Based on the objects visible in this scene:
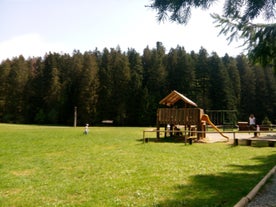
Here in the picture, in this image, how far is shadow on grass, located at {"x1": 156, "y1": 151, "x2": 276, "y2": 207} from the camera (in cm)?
643

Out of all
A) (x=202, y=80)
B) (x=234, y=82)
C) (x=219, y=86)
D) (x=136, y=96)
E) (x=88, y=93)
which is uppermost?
(x=202, y=80)

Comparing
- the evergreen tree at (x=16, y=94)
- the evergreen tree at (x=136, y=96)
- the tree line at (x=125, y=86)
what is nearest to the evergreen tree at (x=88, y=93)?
the tree line at (x=125, y=86)

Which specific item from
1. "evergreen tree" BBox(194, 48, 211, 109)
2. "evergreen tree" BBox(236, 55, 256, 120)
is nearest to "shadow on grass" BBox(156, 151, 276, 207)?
"evergreen tree" BBox(194, 48, 211, 109)

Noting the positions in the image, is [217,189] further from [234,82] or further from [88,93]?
[234,82]

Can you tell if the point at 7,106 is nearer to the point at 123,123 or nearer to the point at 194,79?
the point at 123,123

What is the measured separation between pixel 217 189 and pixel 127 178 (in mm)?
2593

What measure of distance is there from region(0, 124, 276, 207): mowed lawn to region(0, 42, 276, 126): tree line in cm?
4410

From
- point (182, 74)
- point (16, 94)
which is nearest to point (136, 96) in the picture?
point (182, 74)

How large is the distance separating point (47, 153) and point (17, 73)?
55407 millimetres

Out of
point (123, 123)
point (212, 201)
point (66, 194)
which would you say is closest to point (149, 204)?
point (212, 201)

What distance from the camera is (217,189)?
7555 mm

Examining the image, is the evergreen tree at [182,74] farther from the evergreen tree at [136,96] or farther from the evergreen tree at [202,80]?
the evergreen tree at [136,96]

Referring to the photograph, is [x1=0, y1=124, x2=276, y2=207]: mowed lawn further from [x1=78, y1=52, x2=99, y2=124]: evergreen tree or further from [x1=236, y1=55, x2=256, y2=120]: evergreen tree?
[x1=236, y1=55, x2=256, y2=120]: evergreen tree

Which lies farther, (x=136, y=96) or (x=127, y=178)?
(x=136, y=96)
